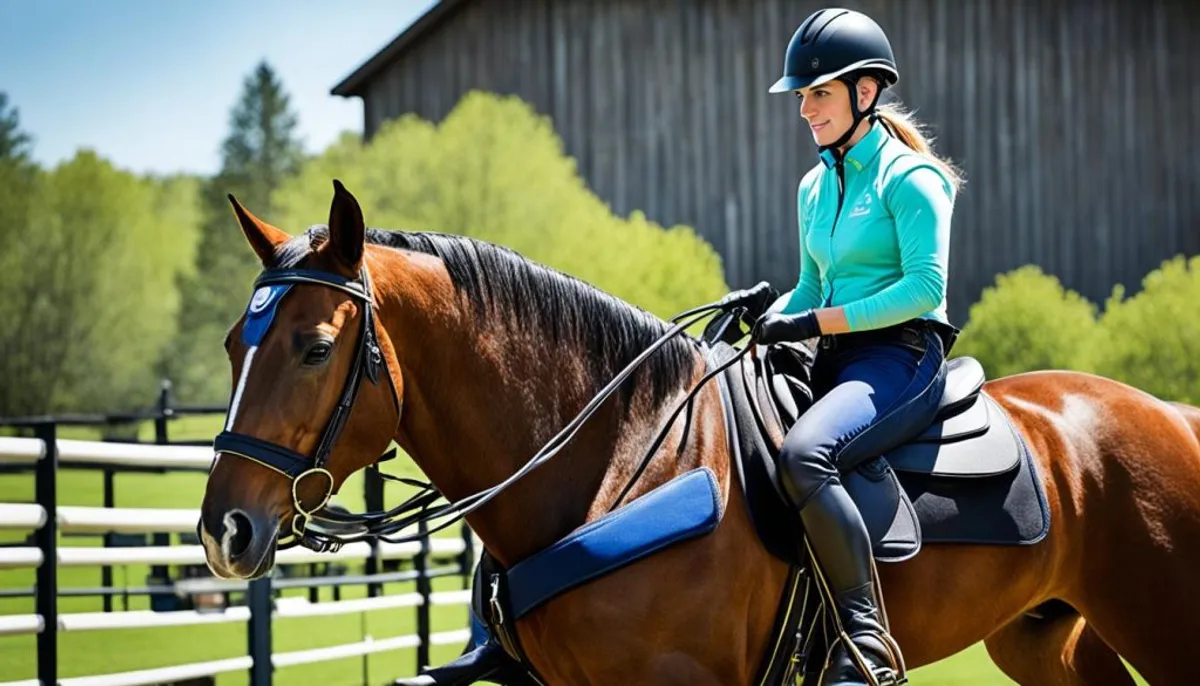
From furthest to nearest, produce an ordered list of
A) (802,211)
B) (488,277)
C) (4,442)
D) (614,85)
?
(614,85)
(4,442)
(802,211)
(488,277)

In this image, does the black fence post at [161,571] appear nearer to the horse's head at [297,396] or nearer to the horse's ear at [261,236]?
the horse's ear at [261,236]

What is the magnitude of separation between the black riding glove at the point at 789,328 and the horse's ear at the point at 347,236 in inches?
46.9

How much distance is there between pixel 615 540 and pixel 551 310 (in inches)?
27.5

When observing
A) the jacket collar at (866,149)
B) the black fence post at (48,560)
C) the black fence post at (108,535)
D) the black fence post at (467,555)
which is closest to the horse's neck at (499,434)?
the jacket collar at (866,149)

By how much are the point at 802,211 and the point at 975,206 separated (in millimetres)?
21470

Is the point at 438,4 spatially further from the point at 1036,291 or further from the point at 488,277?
the point at 488,277

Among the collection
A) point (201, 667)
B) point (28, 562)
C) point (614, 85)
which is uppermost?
point (614, 85)

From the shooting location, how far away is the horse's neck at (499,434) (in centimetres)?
402

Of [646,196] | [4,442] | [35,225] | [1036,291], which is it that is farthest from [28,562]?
[35,225]

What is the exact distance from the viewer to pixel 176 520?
7.58 meters

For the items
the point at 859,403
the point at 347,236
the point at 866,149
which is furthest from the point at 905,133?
the point at 347,236

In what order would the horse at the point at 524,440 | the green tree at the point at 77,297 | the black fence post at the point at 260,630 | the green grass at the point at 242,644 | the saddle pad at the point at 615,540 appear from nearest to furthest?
the horse at the point at 524,440 < the saddle pad at the point at 615,540 < the black fence post at the point at 260,630 < the green grass at the point at 242,644 < the green tree at the point at 77,297

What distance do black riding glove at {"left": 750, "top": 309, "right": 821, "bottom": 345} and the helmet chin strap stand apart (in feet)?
1.81

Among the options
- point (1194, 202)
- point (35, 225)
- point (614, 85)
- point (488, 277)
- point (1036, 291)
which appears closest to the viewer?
point (488, 277)
